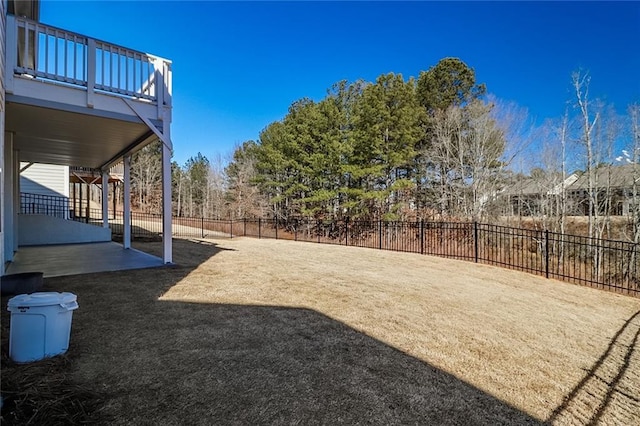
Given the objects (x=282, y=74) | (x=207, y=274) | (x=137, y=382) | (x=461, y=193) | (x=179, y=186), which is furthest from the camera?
(x=179, y=186)

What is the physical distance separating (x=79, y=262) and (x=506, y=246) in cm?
1172

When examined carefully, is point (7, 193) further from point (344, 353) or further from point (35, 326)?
point (344, 353)

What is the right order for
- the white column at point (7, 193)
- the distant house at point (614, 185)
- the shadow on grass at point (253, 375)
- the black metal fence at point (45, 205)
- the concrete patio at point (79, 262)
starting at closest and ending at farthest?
the shadow on grass at point (253, 375) < the concrete patio at point (79, 262) < the white column at point (7, 193) < the black metal fence at point (45, 205) < the distant house at point (614, 185)

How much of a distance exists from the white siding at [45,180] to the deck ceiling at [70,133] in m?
3.00

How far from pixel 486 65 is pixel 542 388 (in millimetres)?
19102

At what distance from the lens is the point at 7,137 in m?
6.61

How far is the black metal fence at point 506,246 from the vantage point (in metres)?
8.47

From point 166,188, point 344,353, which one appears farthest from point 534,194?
point 344,353

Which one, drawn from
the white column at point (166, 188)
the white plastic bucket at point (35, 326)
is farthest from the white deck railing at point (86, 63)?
the white plastic bucket at point (35, 326)

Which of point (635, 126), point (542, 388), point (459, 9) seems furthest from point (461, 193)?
point (542, 388)

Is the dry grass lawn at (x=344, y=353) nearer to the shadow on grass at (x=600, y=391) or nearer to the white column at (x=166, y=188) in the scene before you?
the shadow on grass at (x=600, y=391)

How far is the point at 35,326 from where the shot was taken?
2562 millimetres

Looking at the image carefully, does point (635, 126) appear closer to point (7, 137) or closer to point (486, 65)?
point (486, 65)

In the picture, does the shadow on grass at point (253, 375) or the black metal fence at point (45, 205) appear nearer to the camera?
the shadow on grass at point (253, 375)
